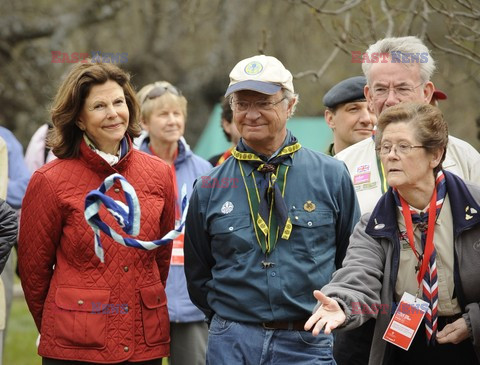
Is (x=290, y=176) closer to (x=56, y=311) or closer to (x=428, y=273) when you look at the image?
(x=428, y=273)

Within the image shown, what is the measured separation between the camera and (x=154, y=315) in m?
5.77

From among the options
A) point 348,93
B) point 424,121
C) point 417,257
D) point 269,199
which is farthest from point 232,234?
point 348,93

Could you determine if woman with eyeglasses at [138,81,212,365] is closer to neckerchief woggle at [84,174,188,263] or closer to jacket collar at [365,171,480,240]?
neckerchief woggle at [84,174,188,263]

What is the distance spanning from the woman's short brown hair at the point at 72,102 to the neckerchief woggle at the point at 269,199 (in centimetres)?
101

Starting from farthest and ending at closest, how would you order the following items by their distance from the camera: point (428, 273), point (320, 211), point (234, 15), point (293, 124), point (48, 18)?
point (234, 15)
point (48, 18)
point (293, 124)
point (320, 211)
point (428, 273)

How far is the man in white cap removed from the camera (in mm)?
5273

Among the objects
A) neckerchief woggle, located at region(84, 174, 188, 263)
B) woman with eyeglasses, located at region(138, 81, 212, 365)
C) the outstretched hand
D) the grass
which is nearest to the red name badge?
woman with eyeglasses, located at region(138, 81, 212, 365)

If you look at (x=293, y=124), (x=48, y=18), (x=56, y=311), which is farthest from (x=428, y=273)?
(x=48, y=18)

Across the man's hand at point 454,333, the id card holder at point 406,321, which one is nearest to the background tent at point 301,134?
the id card holder at point 406,321

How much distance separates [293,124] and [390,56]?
21.7ft

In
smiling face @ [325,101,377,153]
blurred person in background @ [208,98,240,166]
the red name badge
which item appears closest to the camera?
smiling face @ [325,101,377,153]

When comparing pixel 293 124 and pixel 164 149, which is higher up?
pixel 293 124

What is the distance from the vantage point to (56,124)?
5.88 m

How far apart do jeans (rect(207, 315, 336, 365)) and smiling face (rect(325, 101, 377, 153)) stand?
2.20m
